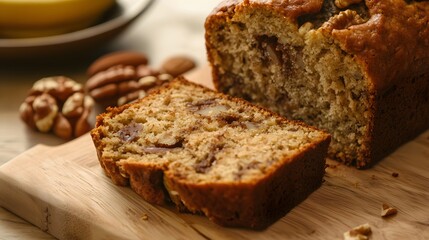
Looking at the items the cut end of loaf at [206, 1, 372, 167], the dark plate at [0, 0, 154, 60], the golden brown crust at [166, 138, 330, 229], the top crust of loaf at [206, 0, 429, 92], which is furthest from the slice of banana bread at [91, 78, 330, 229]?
the dark plate at [0, 0, 154, 60]

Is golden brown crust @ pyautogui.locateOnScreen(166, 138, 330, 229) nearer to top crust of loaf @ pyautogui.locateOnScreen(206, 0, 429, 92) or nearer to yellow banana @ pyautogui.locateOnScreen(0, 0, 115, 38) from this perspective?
top crust of loaf @ pyautogui.locateOnScreen(206, 0, 429, 92)

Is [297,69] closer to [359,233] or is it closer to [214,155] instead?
[214,155]

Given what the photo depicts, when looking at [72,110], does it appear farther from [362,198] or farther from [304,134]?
[362,198]

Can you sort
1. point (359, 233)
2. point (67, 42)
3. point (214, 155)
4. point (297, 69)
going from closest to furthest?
1. point (359, 233)
2. point (214, 155)
3. point (297, 69)
4. point (67, 42)

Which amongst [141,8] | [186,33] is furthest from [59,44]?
[186,33]

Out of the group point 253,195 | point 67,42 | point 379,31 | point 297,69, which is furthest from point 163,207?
point 67,42

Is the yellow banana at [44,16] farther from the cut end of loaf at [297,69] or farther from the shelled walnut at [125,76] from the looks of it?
the cut end of loaf at [297,69]
